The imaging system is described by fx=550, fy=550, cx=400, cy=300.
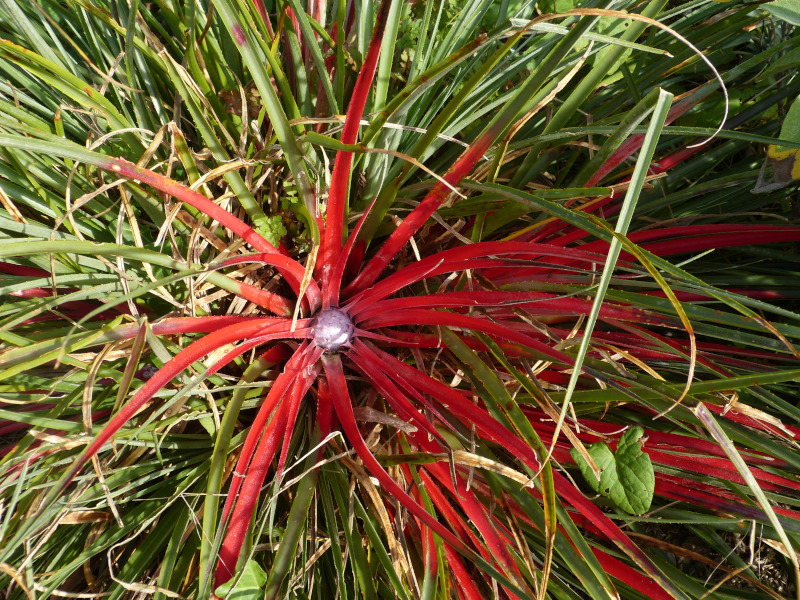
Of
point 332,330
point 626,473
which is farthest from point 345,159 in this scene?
point 626,473

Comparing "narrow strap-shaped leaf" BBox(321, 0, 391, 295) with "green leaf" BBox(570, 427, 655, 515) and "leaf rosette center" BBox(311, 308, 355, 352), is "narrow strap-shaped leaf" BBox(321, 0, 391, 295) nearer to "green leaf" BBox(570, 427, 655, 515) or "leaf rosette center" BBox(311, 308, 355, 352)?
"leaf rosette center" BBox(311, 308, 355, 352)

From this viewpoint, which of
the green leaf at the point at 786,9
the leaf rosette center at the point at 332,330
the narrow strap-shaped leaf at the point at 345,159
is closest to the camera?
the narrow strap-shaped leaf at the point at 345,159

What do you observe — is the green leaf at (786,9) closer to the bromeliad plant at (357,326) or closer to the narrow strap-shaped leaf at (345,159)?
the bromeliad plant at (357,326)

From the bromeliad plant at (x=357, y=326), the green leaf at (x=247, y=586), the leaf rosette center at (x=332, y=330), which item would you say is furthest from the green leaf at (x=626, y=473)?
the green leaf at (x=247, y=586)

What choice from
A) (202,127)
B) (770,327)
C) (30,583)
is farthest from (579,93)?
(30,583)

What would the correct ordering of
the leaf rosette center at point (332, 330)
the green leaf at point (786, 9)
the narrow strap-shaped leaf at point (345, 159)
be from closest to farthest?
the narrow strap-shaped leaf at point (345, 159) < the green leaf at point (786, 9) < the leaf rosette center at point (332, 330)

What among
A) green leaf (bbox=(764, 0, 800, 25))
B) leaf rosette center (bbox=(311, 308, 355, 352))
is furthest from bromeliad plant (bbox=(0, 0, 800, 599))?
green leaf (bbox=(764, 0, 800, 25))

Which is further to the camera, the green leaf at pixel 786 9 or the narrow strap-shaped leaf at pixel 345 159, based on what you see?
the green leaf at pixel 786 9
